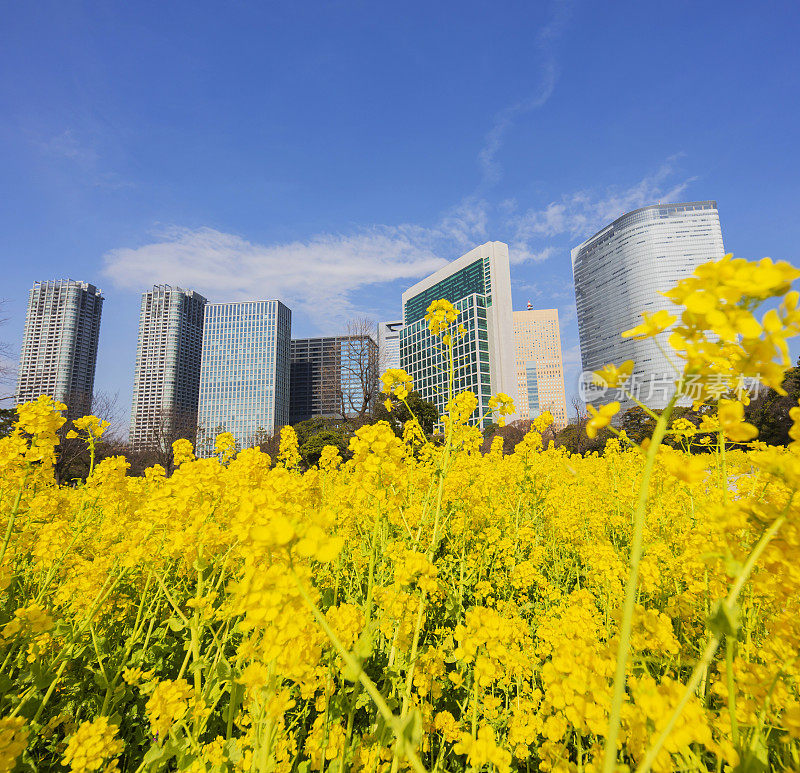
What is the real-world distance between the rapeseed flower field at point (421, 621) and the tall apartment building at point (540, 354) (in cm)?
11806

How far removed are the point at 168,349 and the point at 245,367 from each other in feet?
66.3

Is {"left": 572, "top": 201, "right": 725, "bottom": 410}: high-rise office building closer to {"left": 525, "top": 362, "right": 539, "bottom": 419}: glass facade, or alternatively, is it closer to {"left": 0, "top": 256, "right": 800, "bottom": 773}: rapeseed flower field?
{"left": 525, "top": 362, "right": 539, "bottom": 419}: glass facade

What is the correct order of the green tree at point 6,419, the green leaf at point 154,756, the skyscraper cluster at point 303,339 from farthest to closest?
the skyscraper cluster at point 303,339, the green tree at point 6,419, the green leaf at point 154,756

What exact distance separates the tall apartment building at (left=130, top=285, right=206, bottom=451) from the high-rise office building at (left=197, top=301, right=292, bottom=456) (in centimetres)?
635

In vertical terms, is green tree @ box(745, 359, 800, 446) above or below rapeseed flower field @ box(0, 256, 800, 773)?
above

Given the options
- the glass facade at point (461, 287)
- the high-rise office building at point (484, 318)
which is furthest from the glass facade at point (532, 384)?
the high-rise office building at point (484, 318)

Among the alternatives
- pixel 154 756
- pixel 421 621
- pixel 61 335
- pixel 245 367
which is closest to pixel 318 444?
pixel 154 756

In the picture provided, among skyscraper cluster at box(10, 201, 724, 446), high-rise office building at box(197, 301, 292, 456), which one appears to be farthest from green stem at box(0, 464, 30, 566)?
high-rise office building at box(197, 301, 292, 456)

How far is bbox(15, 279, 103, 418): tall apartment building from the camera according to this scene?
2264 inches

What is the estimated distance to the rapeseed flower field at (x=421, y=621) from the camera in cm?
73

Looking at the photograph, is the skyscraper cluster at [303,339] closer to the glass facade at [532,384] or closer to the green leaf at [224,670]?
the glass facade at [532,384]

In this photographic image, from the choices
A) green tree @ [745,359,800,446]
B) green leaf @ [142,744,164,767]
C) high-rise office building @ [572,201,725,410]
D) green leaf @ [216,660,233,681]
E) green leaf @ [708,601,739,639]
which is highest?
high-rise office building @ [572,201,725,410]

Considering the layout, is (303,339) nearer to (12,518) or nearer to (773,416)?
(773,416)

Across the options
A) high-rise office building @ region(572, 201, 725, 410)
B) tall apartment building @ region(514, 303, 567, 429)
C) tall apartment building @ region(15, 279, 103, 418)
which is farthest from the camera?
tall apartment building @ region(514, 303, 567, 429)
